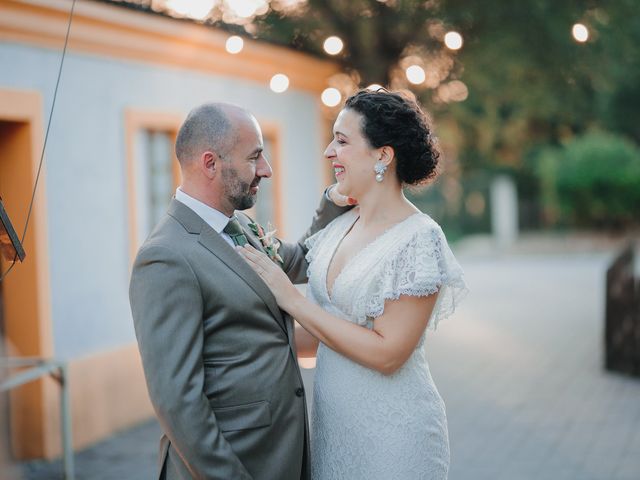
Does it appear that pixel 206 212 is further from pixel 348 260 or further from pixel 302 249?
pixel 302 249

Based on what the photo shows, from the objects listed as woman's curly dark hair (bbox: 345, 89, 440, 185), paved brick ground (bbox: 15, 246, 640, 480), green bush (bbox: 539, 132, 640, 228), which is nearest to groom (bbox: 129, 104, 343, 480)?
woman's curly dark hair (bbox: 345, 89, 440, 185)

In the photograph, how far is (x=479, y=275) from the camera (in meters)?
21.9

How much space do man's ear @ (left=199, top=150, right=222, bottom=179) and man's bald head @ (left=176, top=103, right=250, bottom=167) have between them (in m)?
0.01

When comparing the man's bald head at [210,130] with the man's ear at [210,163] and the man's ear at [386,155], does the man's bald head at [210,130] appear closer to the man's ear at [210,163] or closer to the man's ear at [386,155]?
the man's ear at [210,163]

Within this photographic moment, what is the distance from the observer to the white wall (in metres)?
7.07

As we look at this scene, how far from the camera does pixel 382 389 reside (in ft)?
10.8

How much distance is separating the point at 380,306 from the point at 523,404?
594cm

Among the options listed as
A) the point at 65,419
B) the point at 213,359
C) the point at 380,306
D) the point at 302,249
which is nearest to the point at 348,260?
the point at 380,306

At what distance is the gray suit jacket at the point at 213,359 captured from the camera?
269 cm

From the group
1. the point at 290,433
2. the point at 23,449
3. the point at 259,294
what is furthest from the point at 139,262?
the point at 23,449

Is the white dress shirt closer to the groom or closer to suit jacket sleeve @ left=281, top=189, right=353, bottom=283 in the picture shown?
the groom

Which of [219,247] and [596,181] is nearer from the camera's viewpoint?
[219,247]

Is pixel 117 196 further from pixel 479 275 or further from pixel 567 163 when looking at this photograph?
pixel 567 163

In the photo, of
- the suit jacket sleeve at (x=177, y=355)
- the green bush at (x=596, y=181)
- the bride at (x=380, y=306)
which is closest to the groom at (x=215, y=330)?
the suit jacket sleeve at (x=177, y=355)
